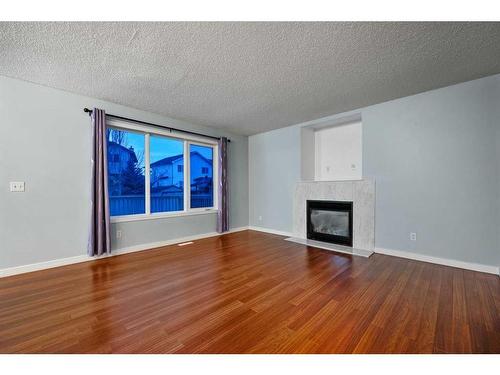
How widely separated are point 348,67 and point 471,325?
100 inches

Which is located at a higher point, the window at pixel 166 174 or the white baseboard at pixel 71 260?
the window at pixel 166 174

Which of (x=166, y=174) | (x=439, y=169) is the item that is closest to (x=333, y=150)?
(x=439, y=169)

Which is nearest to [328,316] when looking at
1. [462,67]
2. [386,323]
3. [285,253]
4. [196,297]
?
[386,323]

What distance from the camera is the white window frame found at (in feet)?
11.0

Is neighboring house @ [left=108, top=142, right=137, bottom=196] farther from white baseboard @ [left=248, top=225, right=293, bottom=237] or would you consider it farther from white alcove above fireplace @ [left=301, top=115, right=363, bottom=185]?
white alcove above fireplace @ [left=301, top=115, right=363, bottom=185]

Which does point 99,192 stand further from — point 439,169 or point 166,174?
point 439,169

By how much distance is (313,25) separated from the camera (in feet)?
5.37

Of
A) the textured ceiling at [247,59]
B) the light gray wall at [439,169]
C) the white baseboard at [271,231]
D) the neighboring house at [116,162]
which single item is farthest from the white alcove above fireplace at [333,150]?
the neighboring house at [116,162]

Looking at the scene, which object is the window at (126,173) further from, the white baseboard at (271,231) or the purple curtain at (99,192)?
the white baseboard at (271,231)

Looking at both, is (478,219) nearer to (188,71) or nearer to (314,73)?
(314,73)

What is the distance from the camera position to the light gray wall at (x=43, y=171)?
2461 mm

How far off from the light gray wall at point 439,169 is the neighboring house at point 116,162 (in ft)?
13.5

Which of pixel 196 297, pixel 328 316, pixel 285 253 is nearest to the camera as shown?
pixel 328 316
